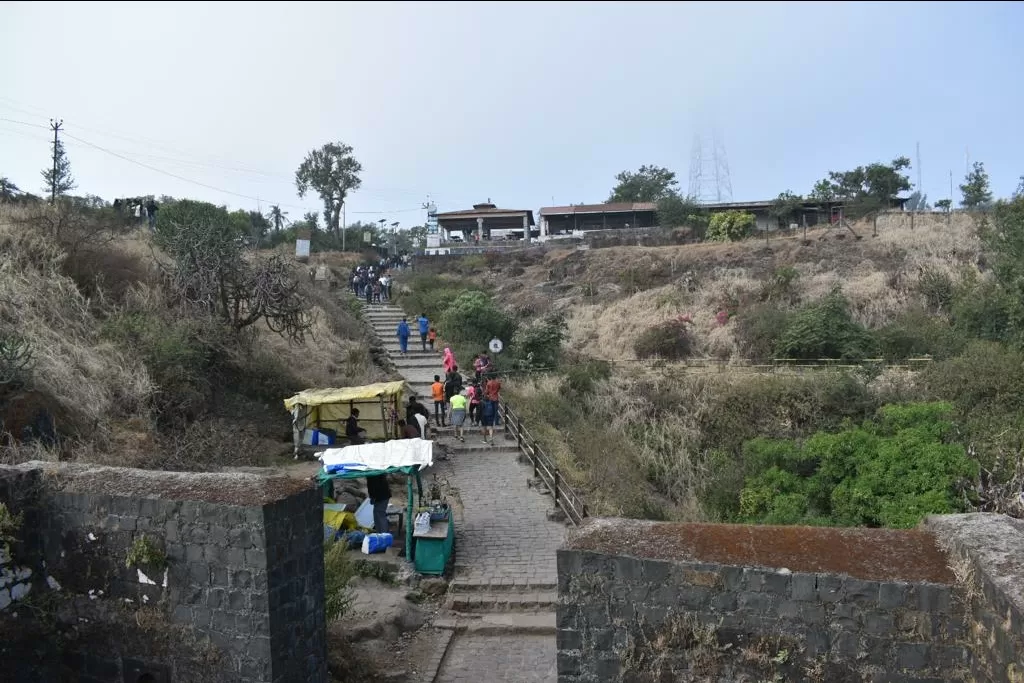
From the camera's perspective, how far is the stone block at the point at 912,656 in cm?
388

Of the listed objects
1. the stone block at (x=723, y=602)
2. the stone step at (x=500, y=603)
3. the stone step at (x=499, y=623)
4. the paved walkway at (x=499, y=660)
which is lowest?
the paved walkway at (x=499, y=660)

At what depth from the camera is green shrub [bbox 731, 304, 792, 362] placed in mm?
23078

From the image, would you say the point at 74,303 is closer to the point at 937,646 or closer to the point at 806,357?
the point at 937,646

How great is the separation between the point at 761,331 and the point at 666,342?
301cm

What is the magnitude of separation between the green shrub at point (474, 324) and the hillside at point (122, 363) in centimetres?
624

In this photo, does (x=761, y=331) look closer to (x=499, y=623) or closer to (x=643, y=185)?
(x=499, y=623)

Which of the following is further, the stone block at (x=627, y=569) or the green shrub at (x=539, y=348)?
the green shrub at (x=539, y=348)

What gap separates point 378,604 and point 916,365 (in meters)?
16.5

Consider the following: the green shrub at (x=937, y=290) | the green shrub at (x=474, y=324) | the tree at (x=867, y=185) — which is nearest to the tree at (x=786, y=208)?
the tree at (x=867, y=185)

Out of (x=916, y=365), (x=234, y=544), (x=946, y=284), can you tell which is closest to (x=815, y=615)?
(x=234, y=544)

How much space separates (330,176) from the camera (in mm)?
54125

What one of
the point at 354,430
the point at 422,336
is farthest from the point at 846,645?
the point at 422,336

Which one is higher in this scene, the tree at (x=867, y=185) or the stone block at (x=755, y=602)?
the tree at (x=867, y=185)

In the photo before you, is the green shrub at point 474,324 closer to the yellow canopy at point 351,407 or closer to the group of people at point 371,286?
the group of people at point 371,286
